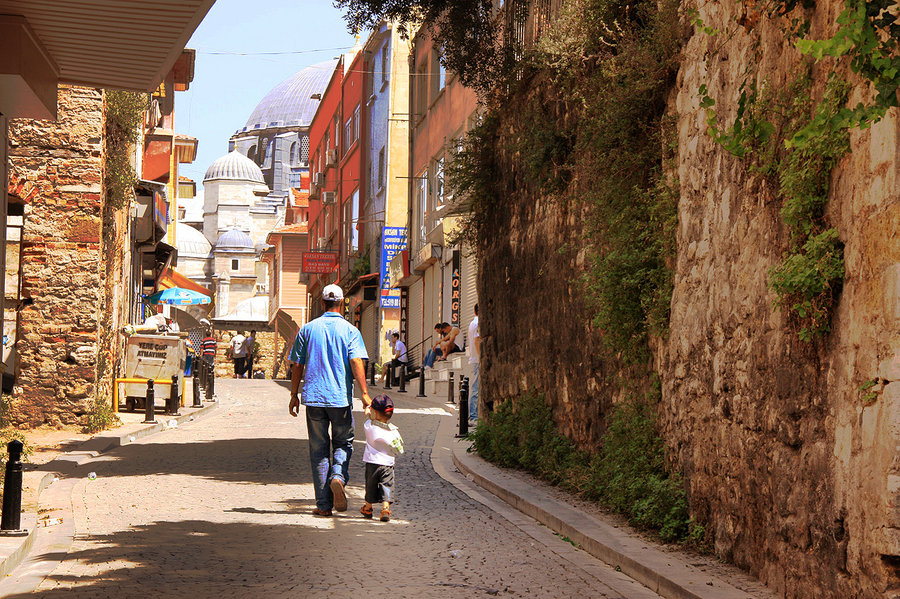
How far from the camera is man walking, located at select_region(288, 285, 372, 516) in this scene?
9.59 m

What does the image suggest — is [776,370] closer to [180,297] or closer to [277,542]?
[277,542]

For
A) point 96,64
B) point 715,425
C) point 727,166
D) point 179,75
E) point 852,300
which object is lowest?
point 715,425

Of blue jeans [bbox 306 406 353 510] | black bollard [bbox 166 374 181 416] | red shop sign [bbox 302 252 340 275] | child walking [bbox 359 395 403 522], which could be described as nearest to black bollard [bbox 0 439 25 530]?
blue jeans [bbox 306 406 353 510]

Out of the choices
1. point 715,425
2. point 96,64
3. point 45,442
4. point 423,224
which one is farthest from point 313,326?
point 423,224

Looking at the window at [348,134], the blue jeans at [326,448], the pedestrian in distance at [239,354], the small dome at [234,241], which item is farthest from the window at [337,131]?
the small dome at [234,241]

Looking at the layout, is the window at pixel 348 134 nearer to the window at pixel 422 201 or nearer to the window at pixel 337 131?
the window at pixel 337 131

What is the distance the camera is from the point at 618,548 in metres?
7.78

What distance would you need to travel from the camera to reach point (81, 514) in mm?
9508

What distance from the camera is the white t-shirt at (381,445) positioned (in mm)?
9406

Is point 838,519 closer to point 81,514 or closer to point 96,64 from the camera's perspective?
point 81,514

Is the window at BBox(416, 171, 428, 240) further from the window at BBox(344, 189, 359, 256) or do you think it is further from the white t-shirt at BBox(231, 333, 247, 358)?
the white t-shirt at BBox(231, 333, 247, 358)

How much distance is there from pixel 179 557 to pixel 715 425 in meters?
3.53

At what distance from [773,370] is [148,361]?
1698 cm

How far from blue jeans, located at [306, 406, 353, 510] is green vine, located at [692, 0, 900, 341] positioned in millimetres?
4243
